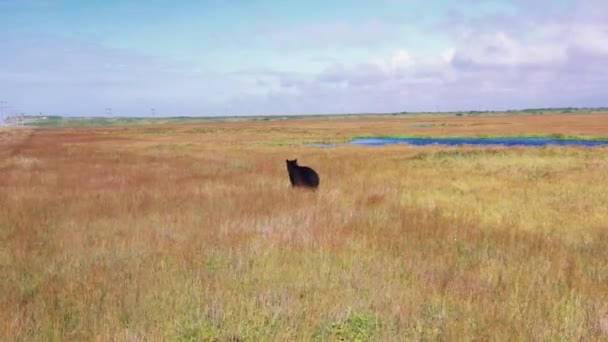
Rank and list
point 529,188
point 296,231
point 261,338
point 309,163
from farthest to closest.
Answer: point 309,163 → point 529,188 → point 296,231 → point 261,338

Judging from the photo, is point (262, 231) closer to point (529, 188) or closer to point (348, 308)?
point (348, 308)

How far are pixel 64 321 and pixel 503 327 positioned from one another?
4.33m

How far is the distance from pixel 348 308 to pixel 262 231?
4195mm

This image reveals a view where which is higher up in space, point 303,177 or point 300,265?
point 303,177

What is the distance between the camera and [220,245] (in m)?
7.86

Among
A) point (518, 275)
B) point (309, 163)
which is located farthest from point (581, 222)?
point (309, 163)

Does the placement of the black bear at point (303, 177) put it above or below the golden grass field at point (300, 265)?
above

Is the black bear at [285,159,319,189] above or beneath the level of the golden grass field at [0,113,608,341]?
above

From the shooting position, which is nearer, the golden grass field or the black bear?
the golden grass field

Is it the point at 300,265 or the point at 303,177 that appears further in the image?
the point at 303,177

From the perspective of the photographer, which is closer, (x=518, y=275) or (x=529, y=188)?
(x=518, y=275)

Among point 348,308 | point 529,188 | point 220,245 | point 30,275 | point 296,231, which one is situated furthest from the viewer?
point 529,188

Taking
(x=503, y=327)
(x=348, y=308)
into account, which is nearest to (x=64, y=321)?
(x=348, y=308)

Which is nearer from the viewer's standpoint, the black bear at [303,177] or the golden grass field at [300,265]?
the golden grass field at [300,265]
